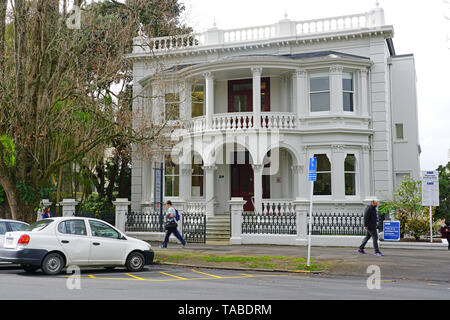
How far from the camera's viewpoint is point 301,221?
59.8 ft

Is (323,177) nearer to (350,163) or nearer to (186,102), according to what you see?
(350,163)

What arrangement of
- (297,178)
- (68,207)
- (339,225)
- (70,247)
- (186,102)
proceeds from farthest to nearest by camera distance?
(186,102)
(297,178)
(68,207)
(339,225)
(70,247)

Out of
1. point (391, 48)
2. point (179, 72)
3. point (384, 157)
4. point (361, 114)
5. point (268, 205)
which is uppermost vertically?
point (391, 48)

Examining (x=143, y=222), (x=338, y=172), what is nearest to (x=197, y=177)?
(x=143, y=222)

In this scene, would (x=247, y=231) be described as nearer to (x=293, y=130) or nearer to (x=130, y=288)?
(x=293, y=130)

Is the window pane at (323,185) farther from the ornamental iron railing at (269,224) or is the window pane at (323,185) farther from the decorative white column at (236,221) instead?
the decorative white column at (236,221)

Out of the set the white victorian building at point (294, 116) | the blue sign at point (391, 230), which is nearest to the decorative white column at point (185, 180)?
the white victorian building at point (294, 116)

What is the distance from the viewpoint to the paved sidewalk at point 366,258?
12227mm

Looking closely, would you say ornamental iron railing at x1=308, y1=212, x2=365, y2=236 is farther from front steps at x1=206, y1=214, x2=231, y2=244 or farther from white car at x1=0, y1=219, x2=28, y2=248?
white car at x1=0, y1=219, x2=28, y2=248

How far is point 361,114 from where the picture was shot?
2294 cm

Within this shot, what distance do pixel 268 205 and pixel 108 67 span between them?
10441 millimetres

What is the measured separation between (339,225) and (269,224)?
267 centimetres

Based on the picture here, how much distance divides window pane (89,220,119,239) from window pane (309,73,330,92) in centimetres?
1394

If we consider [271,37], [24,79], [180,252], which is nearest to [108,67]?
[24,79]
